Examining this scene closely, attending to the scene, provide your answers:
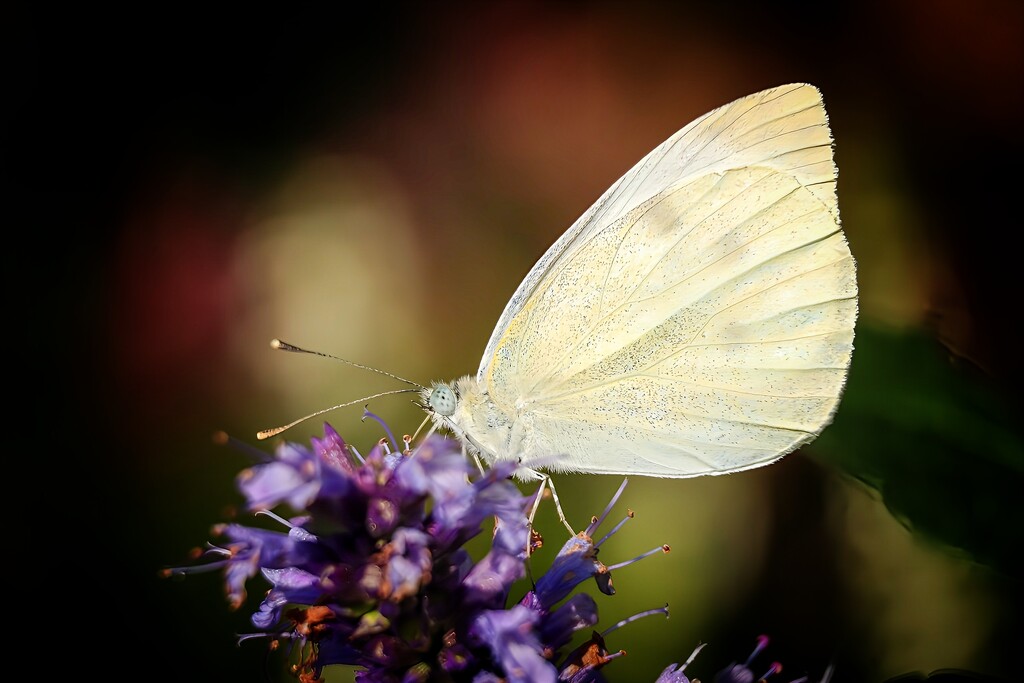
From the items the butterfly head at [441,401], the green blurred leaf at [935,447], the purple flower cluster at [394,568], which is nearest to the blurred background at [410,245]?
the green blurred leaf at [935,447]

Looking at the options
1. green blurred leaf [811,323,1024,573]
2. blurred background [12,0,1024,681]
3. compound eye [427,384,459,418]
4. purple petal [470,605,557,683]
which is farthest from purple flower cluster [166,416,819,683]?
blurred background [12,0,1024,681]

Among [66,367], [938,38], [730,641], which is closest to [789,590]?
[730,641]

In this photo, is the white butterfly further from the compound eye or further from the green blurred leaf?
the green blurred leaf

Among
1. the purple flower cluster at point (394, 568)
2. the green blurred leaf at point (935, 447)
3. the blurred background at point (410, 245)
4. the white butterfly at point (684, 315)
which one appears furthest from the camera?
the blurred background at point (410, 245)

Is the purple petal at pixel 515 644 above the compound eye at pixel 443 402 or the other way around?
the other way around

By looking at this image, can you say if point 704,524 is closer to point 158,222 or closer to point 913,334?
point 913,334

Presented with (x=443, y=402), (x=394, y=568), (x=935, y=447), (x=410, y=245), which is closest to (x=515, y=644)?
(x=394, y=568)

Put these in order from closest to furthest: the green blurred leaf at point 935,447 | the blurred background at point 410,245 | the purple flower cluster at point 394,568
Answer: the purple flower cluster at point 394,568, the green blurred leaf at point 935,447, the blurred background at point 410,245

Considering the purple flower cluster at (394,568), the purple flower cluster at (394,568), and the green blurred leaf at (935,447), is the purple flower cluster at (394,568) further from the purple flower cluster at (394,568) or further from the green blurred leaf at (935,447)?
the green blurred leaf at (935,447)
